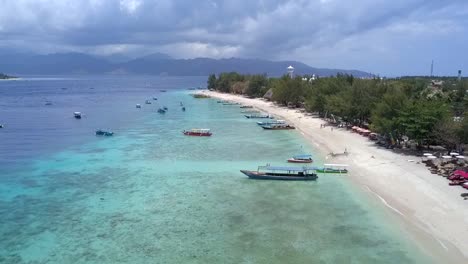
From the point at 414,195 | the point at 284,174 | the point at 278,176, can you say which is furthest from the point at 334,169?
the point at 414,195

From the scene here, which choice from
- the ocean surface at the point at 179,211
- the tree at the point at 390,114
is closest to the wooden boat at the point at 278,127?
the ocean surface at the point at 179,211

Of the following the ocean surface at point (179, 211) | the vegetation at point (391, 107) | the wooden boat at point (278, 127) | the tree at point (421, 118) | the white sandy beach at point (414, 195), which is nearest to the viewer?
the ocean surface at point (179, 211)

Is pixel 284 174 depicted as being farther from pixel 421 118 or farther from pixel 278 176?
pixel 421 118

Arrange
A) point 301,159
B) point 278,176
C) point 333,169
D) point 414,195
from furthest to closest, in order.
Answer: point 301,159 < point 333,169 < point 278,176 < point 414,195

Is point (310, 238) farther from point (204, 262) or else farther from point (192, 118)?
point (192, 118)

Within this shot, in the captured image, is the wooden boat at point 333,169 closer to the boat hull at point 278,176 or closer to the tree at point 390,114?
the boat hull at point 278,176

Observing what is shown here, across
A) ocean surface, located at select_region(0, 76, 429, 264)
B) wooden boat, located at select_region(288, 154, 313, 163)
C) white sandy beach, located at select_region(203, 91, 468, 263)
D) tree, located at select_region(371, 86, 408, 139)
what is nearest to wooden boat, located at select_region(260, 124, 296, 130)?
ocean surface, located at select_region(0, 76, 429, 264)

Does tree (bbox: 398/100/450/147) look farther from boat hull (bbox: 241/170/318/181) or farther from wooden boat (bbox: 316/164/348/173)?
boat hull (bbox: 241/170/318/181)
